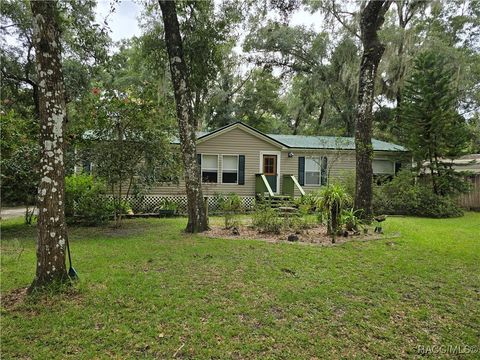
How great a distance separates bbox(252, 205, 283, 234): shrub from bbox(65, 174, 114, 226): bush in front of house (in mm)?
4641

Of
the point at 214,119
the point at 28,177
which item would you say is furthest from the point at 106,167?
the point at 214,119

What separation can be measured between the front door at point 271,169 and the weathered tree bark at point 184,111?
6.49 metres

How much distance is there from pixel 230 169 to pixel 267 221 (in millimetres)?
6243

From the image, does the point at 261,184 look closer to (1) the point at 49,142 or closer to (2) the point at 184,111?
(2) the point at 184,111

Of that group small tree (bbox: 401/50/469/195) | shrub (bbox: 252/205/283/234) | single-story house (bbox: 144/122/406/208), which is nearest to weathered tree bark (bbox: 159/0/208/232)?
shrub (bbox: 252/205/283/234)

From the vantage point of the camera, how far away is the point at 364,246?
620cm

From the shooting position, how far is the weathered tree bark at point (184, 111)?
296 inches

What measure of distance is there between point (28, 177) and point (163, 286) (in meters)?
5.74

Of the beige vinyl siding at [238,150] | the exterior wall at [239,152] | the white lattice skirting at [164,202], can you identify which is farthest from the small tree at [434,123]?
the white lattice skirting at [164,202]

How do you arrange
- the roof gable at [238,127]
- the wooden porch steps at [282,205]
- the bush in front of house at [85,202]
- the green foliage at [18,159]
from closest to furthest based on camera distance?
the green foliage at [18,159]
the bush in front of house at [85,202]
the wooden porch steps at [282,205]
the roof gable at [238,127]

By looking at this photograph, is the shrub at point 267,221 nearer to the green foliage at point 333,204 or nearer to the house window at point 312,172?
the green foliage at point 333,204

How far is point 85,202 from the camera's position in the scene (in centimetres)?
880

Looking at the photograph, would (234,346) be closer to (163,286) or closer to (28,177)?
(163,286)

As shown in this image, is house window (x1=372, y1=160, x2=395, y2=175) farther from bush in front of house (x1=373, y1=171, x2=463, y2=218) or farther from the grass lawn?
the grass lawn
